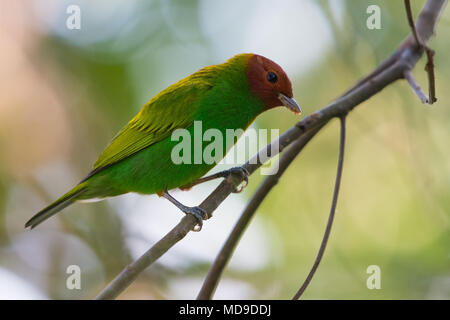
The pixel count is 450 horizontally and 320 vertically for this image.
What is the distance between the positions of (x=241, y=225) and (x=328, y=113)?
35.3 inches

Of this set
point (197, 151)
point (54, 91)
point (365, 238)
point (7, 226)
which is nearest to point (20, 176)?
point (7, 226)

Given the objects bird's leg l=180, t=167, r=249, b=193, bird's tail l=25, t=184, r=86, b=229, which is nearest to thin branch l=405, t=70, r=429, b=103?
bird's leg l=180, t=167, r=249, b=193

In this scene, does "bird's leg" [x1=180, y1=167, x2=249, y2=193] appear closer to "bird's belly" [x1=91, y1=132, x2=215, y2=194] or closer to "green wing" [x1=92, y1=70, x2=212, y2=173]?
"bird's belly" [x1=91, y1=132, x2=215, y2=194]

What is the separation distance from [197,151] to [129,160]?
A: 0.65 meters

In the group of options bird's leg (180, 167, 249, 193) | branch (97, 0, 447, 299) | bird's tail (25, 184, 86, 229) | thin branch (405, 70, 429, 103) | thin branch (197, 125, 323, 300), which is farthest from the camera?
bird's tail (25, 184, 86, 229)

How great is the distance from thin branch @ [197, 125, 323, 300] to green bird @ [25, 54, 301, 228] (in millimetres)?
580

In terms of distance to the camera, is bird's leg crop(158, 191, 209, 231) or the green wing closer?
bird's leg crop(158, 191, 209, 231)

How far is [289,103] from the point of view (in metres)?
4.17

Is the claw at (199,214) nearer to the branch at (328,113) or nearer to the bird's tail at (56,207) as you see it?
the branch at (328,113)

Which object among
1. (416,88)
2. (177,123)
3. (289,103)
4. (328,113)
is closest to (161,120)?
(177,123)

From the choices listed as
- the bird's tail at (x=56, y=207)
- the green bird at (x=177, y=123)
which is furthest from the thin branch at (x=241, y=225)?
the bird's tail at (x=56, y=207)

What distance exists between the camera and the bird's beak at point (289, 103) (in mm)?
4137

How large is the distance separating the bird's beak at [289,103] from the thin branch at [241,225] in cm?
67

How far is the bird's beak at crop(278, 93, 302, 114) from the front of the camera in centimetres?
414
